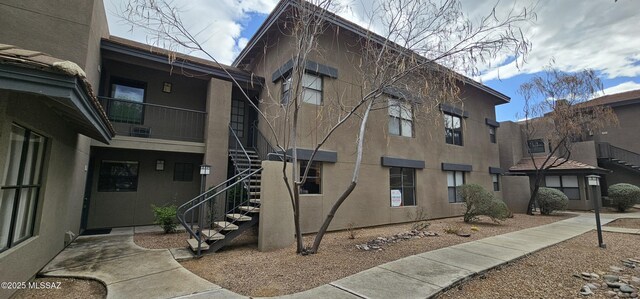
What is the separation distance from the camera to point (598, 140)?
22000mm

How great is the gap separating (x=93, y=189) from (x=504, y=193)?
19.5 meters

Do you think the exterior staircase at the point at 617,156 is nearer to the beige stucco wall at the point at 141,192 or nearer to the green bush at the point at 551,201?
the green bush at the point at 551,201

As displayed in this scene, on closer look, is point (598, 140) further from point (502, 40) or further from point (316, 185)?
point (316, 185)

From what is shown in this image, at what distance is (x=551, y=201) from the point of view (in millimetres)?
14711

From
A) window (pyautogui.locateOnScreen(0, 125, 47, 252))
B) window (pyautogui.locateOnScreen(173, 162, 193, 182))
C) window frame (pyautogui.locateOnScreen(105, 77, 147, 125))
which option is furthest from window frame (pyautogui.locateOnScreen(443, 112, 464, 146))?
window (pyautogui.locateOnScreen(0, 125, 47, 252))

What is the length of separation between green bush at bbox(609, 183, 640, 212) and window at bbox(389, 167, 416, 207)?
1433 centimetres

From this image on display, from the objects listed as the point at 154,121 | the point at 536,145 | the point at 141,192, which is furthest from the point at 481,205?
the point at 536,145

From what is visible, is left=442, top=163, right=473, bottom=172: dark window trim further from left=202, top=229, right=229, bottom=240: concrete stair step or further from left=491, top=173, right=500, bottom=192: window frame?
left=202, top=229, right=229, bottom=240: concrete stair step

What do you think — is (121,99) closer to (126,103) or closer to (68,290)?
(126,103)

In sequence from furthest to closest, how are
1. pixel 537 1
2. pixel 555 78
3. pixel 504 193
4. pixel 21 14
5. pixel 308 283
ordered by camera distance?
pixel 504 193 → pixel 555 78 → pixel 21 14 → pixel 537 1 → pixel 308 283

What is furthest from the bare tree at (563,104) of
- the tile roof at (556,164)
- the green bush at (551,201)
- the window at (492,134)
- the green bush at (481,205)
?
the green bush at (481,205)

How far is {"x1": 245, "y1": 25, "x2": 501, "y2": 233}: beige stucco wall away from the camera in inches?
360

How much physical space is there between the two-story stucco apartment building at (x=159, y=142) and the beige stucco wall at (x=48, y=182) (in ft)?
0.09

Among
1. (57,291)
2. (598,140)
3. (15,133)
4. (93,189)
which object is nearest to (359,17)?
(15,133)
